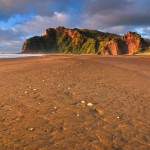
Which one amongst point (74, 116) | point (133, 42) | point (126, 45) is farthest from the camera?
point (126, 45)

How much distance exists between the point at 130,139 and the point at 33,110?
3731mm

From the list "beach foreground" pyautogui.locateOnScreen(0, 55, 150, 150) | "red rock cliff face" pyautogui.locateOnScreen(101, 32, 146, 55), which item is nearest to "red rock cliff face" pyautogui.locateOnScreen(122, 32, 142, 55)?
"red rock cliff face" pyautogui.locateOnScreen(101, 32, 146, 55)

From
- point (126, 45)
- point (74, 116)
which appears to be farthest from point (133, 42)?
point (74, 116)

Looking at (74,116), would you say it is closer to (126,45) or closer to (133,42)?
(133,42)

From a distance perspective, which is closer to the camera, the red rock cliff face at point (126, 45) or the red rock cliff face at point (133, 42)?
the red rock cliff face at point (126, 45)

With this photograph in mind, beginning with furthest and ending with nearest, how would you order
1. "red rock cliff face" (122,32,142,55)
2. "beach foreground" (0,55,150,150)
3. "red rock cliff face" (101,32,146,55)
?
"red rock cliff face" (122,32,142,55) → "red rock cliff face" (101,32,146,55) → "beach foreground" (0,55,150,150)

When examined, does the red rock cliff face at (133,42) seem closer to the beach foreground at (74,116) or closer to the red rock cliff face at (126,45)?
the red rock cliff face at (126,45)

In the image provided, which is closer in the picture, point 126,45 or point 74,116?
point 74,116

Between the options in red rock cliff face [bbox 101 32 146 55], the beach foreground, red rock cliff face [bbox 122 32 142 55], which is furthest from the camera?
red rock cliff face [bbox 122 32 142 55]

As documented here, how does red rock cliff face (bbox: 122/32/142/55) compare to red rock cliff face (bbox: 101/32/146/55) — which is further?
red rock cliff face (bbox: 122/32/142/55)

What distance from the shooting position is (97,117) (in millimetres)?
9312

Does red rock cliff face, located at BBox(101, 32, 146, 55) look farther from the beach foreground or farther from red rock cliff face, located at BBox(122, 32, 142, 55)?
the beach foreground

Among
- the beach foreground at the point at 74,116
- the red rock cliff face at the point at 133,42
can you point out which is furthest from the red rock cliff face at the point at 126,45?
the beach foreground at the point at 74,116

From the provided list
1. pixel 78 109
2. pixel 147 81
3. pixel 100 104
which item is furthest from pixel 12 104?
pixel 147 81
